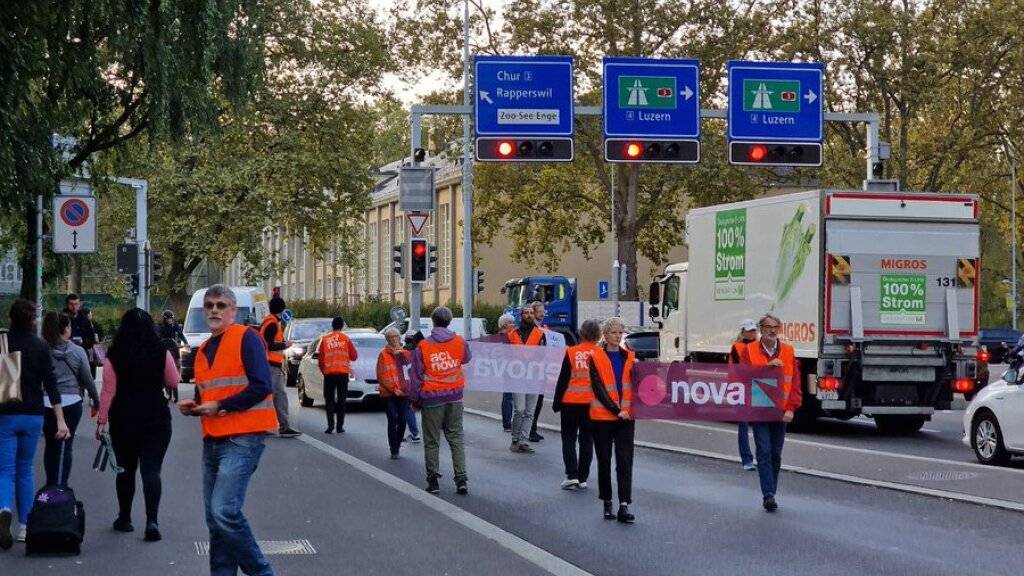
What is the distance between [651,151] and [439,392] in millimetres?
14373

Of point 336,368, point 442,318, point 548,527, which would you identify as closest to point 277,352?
point 336,368

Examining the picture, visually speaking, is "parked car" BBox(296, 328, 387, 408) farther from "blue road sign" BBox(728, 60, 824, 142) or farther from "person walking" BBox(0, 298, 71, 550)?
"person walking" BBox(0, 298, 71, 550)

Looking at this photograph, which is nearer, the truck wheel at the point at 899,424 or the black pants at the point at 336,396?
the black pants at the point at 336,396

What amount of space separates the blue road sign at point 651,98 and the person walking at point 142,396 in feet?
58.2

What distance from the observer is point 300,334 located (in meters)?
37.4

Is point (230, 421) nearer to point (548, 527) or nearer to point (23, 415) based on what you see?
point (23, 415)

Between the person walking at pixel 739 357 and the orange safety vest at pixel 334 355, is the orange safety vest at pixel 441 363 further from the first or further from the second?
the orange safety vest at pixel 334 355

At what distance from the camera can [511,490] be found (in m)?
15.1

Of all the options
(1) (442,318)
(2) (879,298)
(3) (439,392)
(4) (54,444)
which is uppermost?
(2) (879,298)

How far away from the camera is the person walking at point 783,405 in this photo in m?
13.5

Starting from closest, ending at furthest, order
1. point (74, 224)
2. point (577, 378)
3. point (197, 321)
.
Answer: point (577, 378)
point (74, 224)
point (197, 321)

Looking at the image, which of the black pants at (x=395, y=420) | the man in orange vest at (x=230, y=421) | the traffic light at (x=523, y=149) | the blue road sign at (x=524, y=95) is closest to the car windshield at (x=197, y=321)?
the blue road sign at (x=524, y=95)

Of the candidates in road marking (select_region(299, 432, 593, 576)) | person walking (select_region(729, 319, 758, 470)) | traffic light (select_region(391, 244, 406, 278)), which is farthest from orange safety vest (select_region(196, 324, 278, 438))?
traffic light (select_region(391, 244, 406, 278))

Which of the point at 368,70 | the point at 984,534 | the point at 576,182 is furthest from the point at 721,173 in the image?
the point at 984,534
